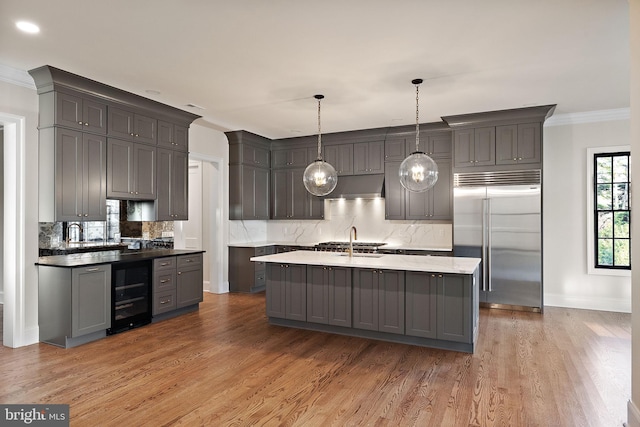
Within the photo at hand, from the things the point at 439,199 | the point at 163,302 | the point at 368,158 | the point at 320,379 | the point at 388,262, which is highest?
the point at 368,158

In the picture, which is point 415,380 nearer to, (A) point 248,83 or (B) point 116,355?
(B) point 116,355

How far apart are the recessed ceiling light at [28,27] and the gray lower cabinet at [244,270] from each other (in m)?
4.33

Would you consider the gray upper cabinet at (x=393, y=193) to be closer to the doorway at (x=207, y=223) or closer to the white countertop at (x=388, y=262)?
the white countertop at (x=388, y=262)

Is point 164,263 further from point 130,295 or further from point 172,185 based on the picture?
point 172,185

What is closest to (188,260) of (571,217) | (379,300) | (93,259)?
(93,259)

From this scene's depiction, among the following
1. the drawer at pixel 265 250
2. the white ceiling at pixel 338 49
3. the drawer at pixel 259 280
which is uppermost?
the white ceiling at pixel 338 49

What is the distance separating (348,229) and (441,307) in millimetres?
3644

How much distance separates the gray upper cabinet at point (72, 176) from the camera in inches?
157

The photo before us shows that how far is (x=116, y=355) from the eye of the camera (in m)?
3.74

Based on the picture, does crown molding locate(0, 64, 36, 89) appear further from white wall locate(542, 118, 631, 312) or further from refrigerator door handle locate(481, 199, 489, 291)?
white wall locate(542, 118, 631, 312)

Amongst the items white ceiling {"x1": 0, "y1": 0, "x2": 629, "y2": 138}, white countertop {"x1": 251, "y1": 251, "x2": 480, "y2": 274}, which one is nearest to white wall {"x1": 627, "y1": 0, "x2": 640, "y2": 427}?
white ceiling {"x1": 0, "y1": 0, "x2": 629, "y2": 138}

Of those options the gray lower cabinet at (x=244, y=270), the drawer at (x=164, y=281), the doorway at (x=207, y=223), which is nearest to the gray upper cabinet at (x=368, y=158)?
the gray lower cabinet at (x=244, y=270)

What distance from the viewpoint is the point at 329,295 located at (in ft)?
14.2

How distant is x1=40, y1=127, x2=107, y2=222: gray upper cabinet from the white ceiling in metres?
0.70
